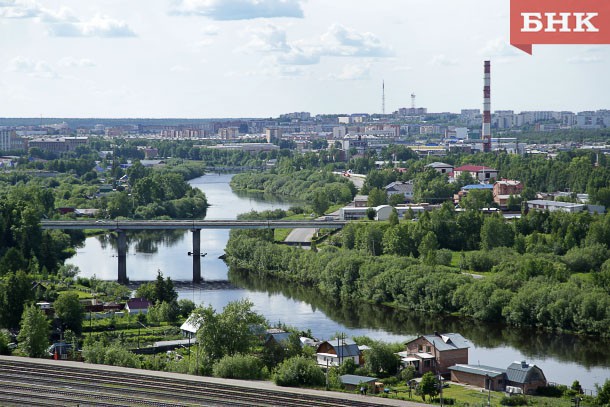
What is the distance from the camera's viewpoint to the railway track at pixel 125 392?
10039 millimetres

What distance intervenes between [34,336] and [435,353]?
15.2 ft

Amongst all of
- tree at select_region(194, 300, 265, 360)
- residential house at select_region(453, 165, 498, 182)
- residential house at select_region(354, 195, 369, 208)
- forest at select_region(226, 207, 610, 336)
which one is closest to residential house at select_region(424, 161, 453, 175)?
residential house at select_region(453, 165, 498, 182)

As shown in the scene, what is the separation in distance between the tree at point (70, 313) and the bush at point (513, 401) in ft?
20.2

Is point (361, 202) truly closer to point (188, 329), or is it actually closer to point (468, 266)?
point (468, 266)

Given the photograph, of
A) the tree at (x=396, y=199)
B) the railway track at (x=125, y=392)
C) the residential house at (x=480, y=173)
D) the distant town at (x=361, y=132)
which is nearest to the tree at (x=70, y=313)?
the railway track at (x=125, y=392)

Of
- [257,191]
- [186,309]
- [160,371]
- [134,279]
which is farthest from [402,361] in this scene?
[257,191]

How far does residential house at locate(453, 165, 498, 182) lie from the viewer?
37.0 meters

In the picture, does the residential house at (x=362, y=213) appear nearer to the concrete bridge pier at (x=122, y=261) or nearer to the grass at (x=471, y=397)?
the concrete bridge pier at (x=122, y=261)

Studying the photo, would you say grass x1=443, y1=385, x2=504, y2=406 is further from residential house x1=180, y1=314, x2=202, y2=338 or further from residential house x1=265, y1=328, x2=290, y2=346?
residential house x1=180, y1=314, x2=202, y2=338

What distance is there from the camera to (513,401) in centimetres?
1112

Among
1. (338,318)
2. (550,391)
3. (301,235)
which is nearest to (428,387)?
(550,391)

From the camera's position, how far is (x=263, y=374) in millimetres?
11383

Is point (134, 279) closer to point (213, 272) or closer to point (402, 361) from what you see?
point (213, 272)

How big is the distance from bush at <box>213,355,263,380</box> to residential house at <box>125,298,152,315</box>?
5.08 metres
